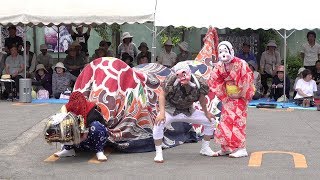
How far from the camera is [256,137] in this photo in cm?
975

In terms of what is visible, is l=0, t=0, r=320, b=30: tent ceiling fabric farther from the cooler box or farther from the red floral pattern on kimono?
the red floral pattern on kimono

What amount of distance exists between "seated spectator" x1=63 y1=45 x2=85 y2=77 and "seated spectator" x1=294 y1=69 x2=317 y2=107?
5.90 m

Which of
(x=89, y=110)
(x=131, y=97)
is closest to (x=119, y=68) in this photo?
(x=131, y=97)

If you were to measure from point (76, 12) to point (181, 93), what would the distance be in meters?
7.41

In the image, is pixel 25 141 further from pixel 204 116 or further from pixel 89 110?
pixel 204 116

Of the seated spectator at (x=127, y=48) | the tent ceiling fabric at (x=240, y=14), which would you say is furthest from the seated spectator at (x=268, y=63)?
the seated spectator at (x=127, y=48)

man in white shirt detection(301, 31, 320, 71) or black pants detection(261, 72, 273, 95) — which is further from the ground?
man in white shirt detection(301, 31, 320, 71)

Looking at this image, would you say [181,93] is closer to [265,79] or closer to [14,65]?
[265,79]

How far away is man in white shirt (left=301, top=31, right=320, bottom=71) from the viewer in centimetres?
1606

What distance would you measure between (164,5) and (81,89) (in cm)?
665

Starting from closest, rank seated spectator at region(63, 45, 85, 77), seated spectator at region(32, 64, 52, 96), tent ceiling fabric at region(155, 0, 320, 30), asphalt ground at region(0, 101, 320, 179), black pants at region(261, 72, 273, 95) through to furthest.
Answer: asphalt ground at region(0, 101, 320, 179)
tent ceiling fabric at region(155, 0, 320, 30)
seated spectator at region(32, 64, 52, 96)
black pants at region(261, 72, 273, 95)
seated spectator at region(63, 45, 85, 77)

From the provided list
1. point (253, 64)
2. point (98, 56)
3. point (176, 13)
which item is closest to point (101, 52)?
point (98, 56)

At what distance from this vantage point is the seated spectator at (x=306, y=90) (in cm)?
1419

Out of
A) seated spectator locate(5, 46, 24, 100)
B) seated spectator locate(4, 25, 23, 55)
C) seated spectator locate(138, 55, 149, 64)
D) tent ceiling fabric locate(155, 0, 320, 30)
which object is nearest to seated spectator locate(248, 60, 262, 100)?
tent ceiling fabric locate(155, 0, 320, 30)
